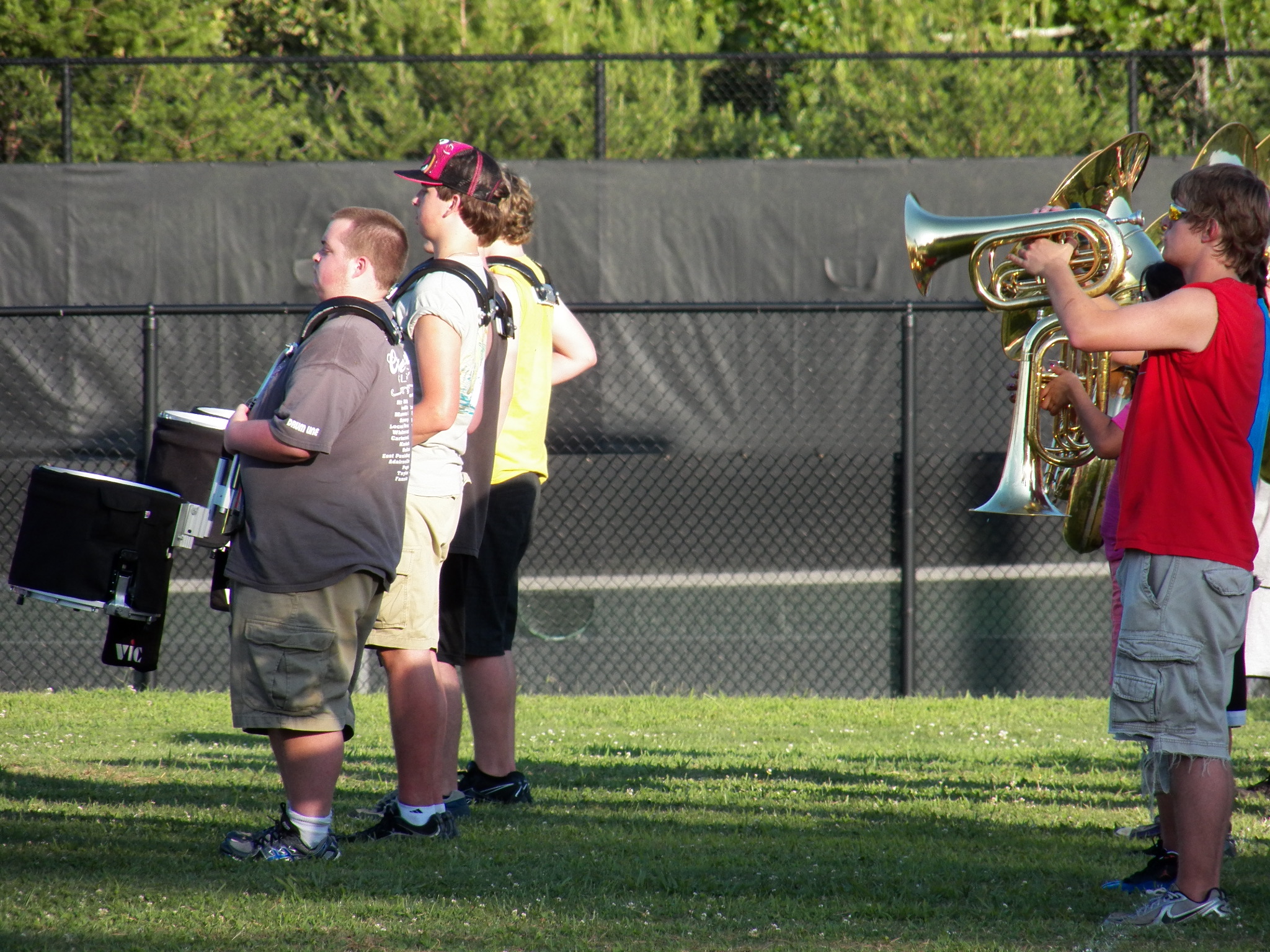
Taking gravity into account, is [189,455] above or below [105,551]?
above

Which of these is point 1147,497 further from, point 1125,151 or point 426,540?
point 426,540

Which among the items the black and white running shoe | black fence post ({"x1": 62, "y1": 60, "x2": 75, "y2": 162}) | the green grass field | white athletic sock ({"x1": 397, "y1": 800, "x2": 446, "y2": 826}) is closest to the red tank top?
the black and white running shoe

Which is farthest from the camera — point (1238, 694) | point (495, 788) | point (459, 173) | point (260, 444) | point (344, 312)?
point (495, 788)

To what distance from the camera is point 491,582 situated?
13.0 feet

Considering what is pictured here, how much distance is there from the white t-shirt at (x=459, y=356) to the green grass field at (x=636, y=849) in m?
0.95

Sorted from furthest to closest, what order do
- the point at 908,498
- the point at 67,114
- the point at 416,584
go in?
the point at 67,114 < the point at 908,498 < the point at 416,584

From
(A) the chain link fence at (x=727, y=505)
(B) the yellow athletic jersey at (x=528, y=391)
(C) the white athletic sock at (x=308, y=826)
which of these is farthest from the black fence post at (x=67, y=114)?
(C) the white athletic sock at (x=308, y=826)

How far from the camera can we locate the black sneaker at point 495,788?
4.05 m

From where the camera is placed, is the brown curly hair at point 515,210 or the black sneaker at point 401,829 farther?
the brown curly hair at point 515,210

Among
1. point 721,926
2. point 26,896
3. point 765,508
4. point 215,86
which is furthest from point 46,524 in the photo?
point 215,86

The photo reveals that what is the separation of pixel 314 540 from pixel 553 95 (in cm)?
820

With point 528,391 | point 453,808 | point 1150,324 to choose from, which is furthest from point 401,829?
point 1150,324

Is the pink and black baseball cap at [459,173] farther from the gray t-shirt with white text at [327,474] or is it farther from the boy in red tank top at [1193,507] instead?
the boy in red tank top at [1193,507]

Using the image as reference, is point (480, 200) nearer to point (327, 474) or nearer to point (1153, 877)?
point (327, 474)
